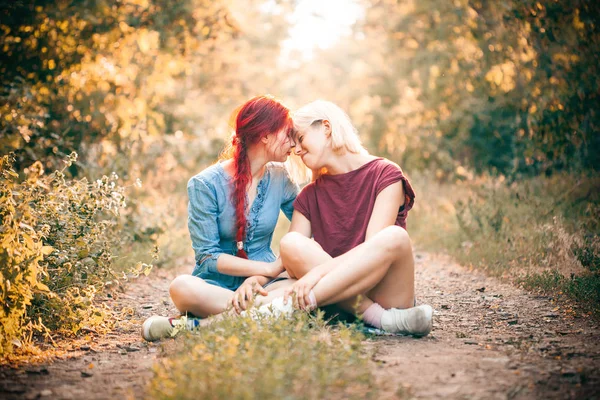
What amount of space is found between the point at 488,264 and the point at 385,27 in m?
11.6

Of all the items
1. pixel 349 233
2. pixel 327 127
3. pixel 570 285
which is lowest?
pixel 570 285

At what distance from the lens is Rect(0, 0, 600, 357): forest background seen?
13.9ft

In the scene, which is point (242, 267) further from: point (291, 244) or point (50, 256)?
point (50, 256)

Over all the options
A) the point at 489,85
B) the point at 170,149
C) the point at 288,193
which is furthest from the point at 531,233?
the point at 170,149

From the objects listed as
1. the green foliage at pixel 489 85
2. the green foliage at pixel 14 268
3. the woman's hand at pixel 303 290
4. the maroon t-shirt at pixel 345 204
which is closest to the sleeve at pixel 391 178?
the maroon t-shirt at pixel 345 204

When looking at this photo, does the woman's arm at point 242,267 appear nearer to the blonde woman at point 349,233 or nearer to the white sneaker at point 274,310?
the blonde woman at point 349,233

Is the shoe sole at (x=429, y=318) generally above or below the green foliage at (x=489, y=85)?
below

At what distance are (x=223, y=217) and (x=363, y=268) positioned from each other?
1067 mm

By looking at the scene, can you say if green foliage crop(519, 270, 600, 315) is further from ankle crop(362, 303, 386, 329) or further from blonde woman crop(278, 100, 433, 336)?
ankle crop(362, 303, 386, 329)

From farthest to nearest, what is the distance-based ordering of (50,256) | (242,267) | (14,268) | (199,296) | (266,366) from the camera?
1. (50,256)
2. (242,267)
3. (199,296)
4. (14,268)
5. (266,366)

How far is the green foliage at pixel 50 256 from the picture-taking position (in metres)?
3.50

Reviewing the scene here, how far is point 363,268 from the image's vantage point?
3.71 metres

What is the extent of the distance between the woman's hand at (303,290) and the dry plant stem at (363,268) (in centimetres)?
5

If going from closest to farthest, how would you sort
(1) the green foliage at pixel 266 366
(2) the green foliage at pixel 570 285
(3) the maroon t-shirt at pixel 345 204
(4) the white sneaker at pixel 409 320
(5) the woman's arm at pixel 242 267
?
(1) the green foliage at pixel 266 366, (4) the white sneaker at pixel 409 320, (5) the woman's arm at pixel 242 267, (3) the maroon t-shirt at pixel 345 204, (2) the green foliage at pixel 570 285
